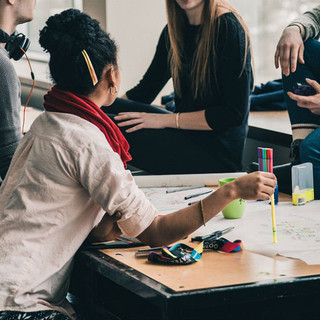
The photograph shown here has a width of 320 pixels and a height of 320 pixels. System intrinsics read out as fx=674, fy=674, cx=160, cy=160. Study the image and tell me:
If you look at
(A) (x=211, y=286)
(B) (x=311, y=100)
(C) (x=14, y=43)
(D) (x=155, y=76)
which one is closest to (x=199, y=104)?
(D) (x=155, y=76)

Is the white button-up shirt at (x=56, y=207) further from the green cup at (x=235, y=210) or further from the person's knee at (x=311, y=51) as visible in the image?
the person's knee at (x=311, y=51)

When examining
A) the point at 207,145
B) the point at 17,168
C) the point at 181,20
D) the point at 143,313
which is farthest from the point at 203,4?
the point at 143,313

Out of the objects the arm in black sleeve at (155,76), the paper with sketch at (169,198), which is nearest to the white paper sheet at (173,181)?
the paper with sketch at (169,198)

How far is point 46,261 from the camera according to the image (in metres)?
1.42

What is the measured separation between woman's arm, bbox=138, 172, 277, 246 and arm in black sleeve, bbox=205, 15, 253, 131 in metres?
1.00

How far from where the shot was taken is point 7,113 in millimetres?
2016

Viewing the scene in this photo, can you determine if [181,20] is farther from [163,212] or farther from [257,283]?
[257,283]

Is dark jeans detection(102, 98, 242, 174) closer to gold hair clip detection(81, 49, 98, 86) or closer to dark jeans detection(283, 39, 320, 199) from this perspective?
dark jeans detection(283, 39, 320, 199)

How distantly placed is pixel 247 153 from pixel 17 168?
1.77 m

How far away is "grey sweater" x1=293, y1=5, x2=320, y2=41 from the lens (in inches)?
86.5

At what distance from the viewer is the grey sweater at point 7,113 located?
2004mm

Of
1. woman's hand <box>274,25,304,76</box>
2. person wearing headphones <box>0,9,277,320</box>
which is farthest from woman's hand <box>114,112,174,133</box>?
person wearing headphones <box>0,9,277,320</box>

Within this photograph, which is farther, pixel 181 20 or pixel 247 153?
pixel 247 153

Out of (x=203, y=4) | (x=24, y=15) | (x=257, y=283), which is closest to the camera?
(x=257, y=283)
